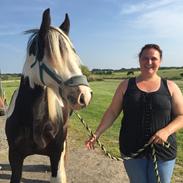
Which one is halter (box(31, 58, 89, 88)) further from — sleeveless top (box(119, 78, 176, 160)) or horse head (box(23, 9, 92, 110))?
sleeveless top (box(119, 78, 176, 160))

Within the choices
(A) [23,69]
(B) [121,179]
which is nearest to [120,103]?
(A) [23,69]

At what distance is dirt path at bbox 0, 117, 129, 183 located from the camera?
6445 mm

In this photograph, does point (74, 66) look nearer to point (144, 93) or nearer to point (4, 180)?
point (144, 93)

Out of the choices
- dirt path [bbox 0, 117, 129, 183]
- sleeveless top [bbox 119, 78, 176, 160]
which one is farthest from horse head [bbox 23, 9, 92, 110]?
dirt path [bbox 0, 117, 129, 183]

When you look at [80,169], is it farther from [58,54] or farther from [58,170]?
[58,54]

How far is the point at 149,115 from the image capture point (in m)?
3.69

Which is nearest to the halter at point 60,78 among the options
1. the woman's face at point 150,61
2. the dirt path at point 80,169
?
the woman's face at point 150,61

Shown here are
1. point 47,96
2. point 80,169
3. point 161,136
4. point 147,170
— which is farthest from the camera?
point 80,169

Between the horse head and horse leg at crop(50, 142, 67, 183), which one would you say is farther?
horse leg at crop(50, 142, 67, 183)

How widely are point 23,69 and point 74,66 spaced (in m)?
0.93

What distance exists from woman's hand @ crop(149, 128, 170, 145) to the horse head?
0.71m

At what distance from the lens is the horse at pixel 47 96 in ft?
13.3

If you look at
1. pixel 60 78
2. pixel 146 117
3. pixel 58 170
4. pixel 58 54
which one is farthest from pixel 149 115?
pixel 58 170

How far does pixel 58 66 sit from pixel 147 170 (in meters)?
1.33
